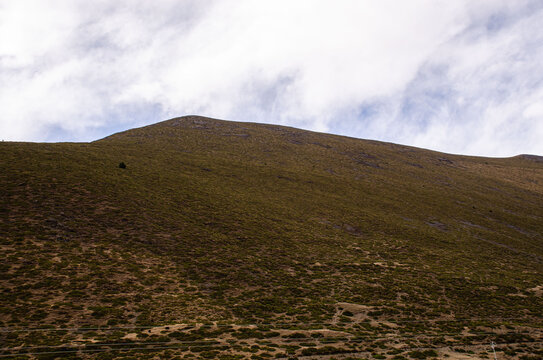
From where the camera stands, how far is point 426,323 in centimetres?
2133

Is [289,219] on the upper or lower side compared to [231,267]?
upper

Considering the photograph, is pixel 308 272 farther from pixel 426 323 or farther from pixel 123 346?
pixel 123 346

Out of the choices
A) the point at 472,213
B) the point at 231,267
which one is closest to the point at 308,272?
the point at 231,267

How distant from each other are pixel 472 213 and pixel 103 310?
2654 inches

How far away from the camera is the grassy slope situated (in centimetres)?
2005

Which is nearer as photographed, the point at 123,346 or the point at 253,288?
the point at 123,346

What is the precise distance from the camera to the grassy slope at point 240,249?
20047 mm

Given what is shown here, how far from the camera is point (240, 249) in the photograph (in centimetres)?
3127

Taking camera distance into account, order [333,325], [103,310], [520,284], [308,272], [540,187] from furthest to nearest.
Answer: [540,187] → [520,284] → [308,272] → [333,325] → [103,310]

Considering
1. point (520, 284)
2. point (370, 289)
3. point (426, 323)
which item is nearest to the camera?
point (426, 323)

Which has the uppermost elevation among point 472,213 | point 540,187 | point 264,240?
point 540,187

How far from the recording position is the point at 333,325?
19.8m

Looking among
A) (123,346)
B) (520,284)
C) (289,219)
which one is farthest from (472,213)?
(123,346)

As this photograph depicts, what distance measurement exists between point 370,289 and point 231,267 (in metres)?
12.9
